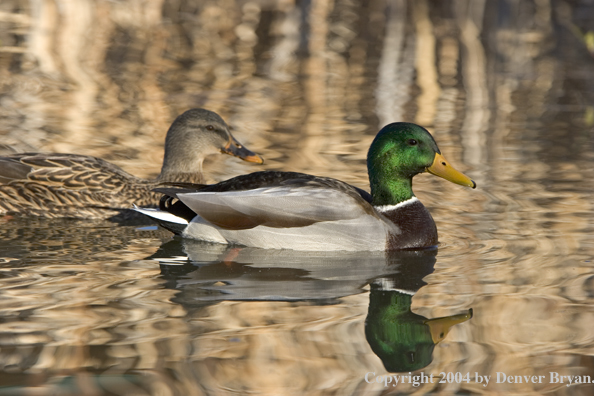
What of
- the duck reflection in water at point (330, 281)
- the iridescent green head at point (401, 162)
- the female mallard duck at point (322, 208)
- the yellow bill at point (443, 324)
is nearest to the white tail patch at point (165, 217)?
the female mallard duck at point (322, 208)

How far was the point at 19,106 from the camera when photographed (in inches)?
495

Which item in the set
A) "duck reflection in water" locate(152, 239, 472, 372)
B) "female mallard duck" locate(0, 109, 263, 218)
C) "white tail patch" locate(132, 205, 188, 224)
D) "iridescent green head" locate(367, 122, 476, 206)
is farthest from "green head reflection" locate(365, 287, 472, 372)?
"female mallard duck" locate(0, 109, 263, 218)

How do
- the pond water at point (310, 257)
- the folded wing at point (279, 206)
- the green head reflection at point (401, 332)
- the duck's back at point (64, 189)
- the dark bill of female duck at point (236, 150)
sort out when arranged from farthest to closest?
the dark bill of female duck at point (236, 150) → the duck's back at point (64, 189) → the folded wing at point (279, 206) → the green head reflection at point (401, 332) → the pond water at point (310, 257)

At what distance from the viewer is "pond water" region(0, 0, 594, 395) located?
4727 mm

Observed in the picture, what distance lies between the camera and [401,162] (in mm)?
7164

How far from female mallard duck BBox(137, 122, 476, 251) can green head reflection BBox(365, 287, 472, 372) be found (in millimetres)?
975

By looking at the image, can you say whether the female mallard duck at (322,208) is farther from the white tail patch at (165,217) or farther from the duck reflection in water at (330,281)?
the duck reflection in water at (330,281)

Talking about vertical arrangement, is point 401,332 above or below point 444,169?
below

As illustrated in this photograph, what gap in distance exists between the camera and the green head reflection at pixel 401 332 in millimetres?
4910

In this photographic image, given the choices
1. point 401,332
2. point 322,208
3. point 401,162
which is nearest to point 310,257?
point 322,208

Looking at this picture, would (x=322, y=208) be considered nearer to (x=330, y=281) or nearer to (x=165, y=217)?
(x=330, y=281)

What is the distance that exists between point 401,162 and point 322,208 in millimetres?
798

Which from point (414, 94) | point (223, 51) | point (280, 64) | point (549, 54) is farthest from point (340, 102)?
point (549, 54)

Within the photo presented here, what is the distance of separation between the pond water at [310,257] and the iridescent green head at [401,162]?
0.51 meters
